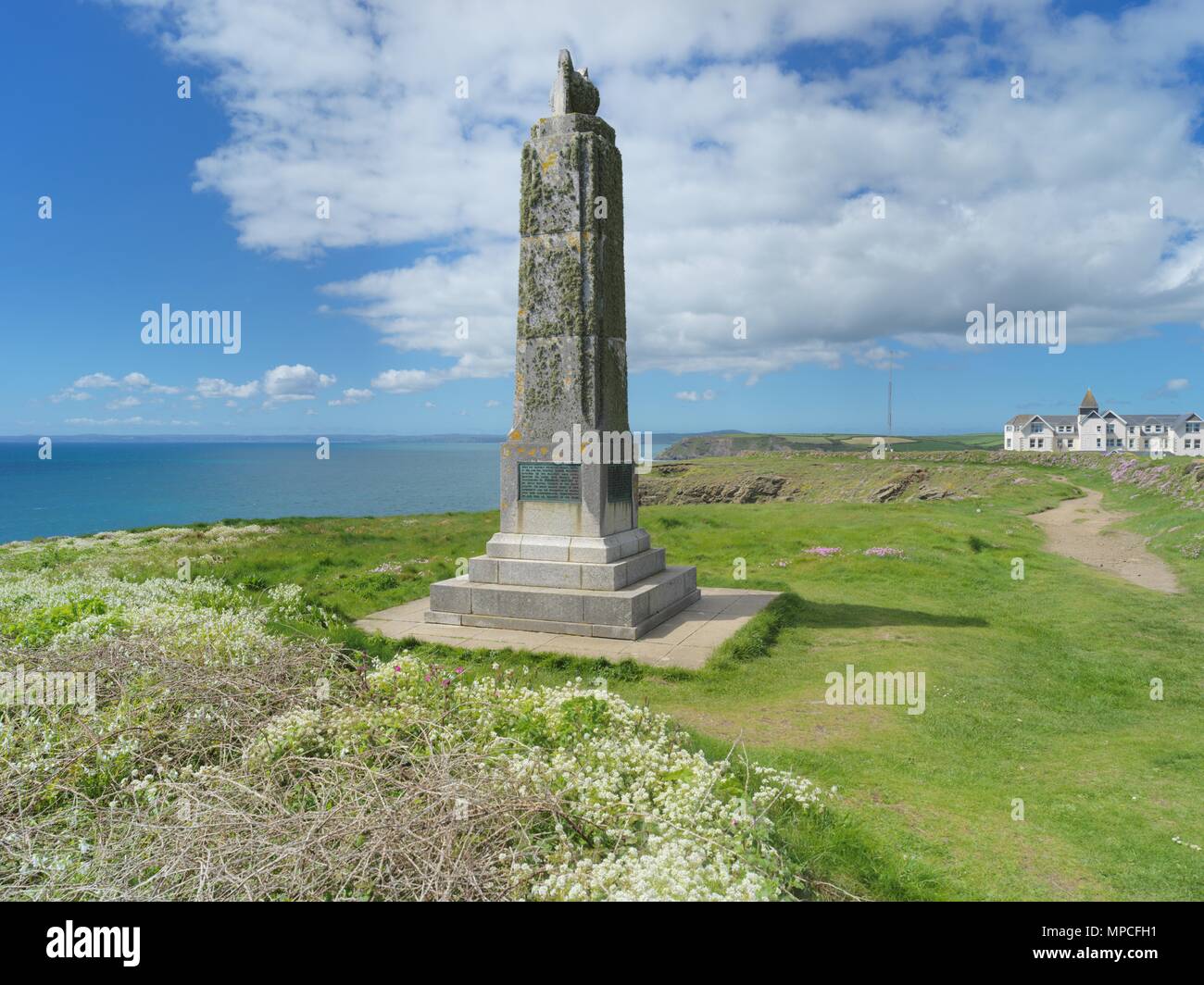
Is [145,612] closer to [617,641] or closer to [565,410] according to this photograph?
[617,641]

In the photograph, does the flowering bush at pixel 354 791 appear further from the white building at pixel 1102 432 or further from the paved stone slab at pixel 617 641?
the white building at pixel 1102 432

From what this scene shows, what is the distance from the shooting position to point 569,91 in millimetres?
11969

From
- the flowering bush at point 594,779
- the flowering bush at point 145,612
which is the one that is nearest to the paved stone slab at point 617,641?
the flowering bush at point 145,612

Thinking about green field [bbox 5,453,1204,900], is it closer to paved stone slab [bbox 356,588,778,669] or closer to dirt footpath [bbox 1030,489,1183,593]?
paved stone slab [bbox 356,588,778,669]

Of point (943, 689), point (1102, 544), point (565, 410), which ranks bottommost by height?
point (943, 689)

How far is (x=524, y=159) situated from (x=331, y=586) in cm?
891

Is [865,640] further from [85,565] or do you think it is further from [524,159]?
[85,565]

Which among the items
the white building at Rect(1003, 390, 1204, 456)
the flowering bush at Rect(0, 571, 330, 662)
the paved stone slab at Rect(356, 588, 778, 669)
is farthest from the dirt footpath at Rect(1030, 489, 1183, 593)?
the white building at Rect(1003, 390, 1204, 456)

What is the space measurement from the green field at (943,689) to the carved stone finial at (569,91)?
8.72m

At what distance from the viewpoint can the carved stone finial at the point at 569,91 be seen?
1198cm

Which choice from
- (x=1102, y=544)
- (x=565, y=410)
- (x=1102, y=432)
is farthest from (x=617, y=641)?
(x=1102, y=432)

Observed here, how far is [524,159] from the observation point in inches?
472

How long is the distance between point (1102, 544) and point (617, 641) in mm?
20017

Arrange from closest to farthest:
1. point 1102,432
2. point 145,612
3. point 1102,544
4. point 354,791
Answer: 1. point 354,791
2. point 145,612
3. point 1102,544
4. point 1102,432
